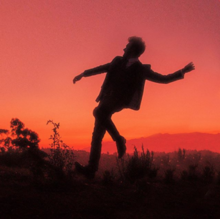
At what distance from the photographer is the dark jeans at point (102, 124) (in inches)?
145

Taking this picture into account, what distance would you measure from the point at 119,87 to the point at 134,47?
29.8 inches

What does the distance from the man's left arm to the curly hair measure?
0.93ft

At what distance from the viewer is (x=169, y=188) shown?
3.51 m

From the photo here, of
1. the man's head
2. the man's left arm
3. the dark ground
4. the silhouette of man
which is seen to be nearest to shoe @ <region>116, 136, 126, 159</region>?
the silhouette of man

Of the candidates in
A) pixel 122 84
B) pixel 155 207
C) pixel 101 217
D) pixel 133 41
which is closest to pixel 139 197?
pixel 155 207

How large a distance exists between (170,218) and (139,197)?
660 mm

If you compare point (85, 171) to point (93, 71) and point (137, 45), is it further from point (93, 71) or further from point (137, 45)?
point (137, 45)

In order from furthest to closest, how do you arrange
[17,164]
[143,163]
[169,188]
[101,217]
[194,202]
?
[17,164] → [143,163] → [169,188] → [194,202] → [101,217]

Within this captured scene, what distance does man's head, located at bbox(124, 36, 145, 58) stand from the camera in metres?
3.96

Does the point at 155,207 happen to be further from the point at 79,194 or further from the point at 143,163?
the point at 143,163

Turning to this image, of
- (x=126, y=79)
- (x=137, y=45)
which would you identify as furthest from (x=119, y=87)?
(x=137, y=45)

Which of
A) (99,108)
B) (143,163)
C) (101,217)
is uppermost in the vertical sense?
(99,108)

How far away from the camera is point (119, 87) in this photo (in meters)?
3.82

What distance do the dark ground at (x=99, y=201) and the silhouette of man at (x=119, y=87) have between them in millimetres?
722
